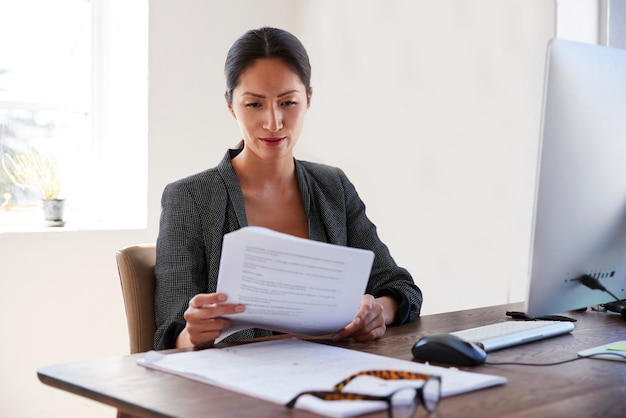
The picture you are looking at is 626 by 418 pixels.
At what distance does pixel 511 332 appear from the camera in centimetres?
147

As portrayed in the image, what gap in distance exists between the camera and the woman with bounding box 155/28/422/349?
1713mm

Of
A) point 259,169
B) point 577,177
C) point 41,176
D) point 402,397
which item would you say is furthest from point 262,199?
point 41,176

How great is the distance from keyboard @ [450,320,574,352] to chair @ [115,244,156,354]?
0.65 metres

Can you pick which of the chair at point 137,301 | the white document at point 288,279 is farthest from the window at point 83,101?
the white document at point 288,279

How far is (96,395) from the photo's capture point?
1050 mm

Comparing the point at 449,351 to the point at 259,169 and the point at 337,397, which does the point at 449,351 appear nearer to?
the point at 337,397

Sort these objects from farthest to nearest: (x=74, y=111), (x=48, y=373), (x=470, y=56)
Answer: (x=74, y=111)
(x=470, y=56)
(x=48, y=373)

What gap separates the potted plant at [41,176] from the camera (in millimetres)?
3348

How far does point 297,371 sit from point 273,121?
34.8 inches

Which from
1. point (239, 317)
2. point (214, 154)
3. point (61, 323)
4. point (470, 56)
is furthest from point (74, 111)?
point (239, 317)

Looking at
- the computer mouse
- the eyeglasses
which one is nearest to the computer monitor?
the computer mouse

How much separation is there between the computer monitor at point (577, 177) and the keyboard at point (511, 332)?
0.65 ft

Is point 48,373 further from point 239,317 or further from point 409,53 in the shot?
point 409,53

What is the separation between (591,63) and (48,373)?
892 millimetres
